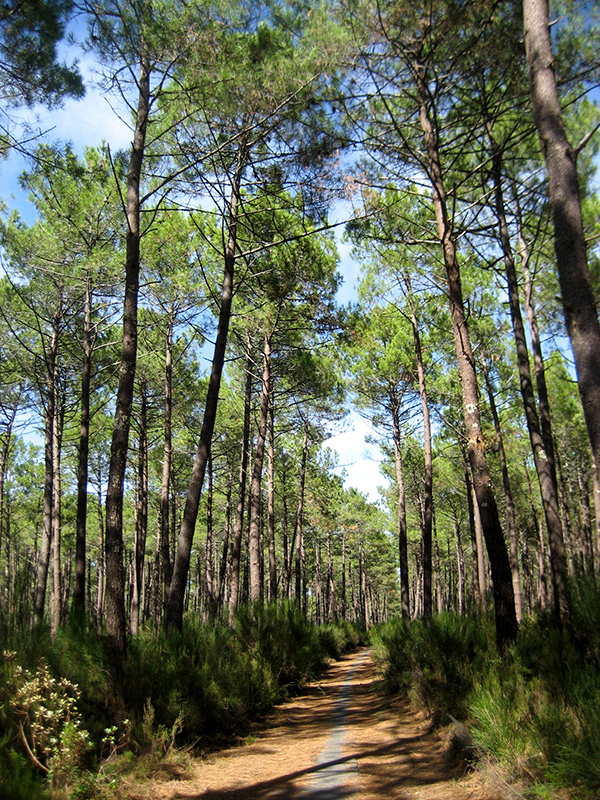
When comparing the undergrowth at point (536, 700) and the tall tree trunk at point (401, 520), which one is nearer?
the undergrowth at point (536, 700)

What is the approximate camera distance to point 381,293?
15969 millimetres

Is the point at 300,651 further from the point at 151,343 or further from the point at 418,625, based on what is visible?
the point at 151,343

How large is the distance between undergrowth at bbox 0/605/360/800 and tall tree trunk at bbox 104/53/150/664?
0.28 m

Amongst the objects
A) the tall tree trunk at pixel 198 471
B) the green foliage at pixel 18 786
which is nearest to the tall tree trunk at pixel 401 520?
the tall tree trunk at pixel 198 471

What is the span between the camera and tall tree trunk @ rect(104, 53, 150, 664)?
5.56 meters

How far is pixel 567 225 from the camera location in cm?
421

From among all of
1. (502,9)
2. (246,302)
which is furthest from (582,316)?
(246,302)

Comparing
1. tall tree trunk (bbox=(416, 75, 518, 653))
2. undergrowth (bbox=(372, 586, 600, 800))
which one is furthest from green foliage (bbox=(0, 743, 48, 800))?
tall tree trunk (bbox=(416, 75, 518, 653))

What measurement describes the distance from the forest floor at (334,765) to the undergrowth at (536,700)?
33cm

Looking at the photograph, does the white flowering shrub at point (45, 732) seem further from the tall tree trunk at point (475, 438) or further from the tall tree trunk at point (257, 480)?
the tall tree trunk at point (257, 480)

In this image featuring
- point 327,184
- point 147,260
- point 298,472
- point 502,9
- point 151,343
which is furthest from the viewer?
point 298,472

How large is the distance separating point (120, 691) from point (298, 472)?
20.4m

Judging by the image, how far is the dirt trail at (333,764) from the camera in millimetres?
4324

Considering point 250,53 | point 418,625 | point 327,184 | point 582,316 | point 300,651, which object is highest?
point 250,53
